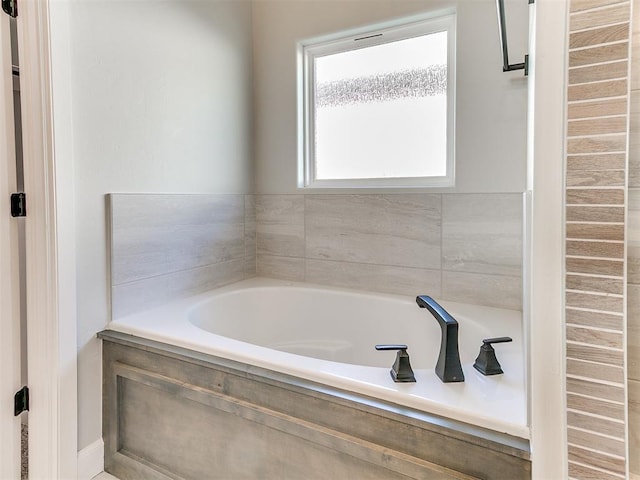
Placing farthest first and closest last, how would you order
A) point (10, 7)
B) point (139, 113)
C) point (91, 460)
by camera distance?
point (139, 113)
point (91, 460)
point (10, 7)

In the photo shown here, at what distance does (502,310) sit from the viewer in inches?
67.1

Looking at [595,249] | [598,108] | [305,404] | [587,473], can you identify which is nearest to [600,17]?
[598,108]

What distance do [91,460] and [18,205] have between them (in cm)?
100

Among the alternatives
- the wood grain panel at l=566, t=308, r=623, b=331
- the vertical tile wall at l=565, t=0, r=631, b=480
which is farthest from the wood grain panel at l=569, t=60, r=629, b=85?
the wood grain panel at l=566, t=308, r=623, b=331

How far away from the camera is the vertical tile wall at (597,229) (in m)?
0.58

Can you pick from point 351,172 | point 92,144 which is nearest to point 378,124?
point 351,172

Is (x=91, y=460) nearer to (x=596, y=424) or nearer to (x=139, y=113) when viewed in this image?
(x=139, y=113)

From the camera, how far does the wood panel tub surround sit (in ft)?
2.75

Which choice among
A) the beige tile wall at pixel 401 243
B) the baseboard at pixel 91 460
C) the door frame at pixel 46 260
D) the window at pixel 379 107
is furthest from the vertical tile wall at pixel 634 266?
the baseboard at pixel 91 460

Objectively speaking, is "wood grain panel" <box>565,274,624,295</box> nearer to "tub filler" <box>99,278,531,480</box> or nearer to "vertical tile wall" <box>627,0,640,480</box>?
"vertical tile wall" <box>627,0,640,480</box>

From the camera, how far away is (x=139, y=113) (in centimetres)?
162

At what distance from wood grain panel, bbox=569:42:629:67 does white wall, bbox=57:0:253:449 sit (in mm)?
1507

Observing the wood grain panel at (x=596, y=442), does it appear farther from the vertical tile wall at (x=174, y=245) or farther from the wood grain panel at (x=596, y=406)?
the vertical tile wall at (x=174, y=245)

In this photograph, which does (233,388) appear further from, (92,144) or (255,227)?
(255,227)
